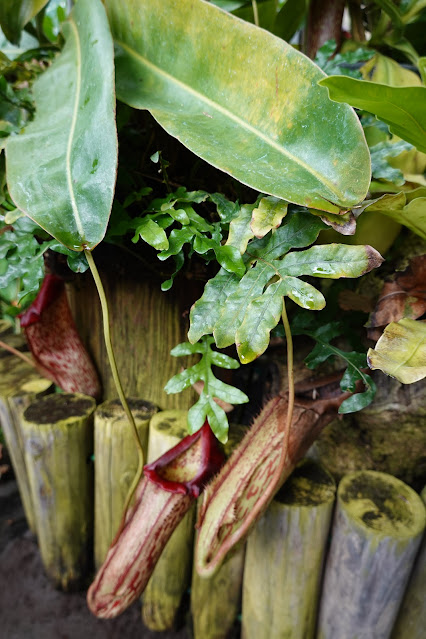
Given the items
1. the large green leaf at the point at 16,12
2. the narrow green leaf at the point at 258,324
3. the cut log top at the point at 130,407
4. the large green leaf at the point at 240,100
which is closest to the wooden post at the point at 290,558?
the cut log top at the point at 130,407

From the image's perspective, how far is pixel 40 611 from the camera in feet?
3.64

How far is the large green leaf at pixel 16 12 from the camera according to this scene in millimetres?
823

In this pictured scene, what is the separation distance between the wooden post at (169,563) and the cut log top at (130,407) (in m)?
0.03

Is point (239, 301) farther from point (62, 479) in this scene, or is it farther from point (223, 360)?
point (62, 479)

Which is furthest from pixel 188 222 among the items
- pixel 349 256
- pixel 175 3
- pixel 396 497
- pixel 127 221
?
pixel 396 497

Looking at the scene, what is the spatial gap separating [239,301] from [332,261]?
127mm

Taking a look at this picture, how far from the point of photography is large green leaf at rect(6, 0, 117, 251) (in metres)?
0.50

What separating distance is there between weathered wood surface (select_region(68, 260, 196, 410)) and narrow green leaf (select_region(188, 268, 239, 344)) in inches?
11.2

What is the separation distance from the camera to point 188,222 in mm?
602

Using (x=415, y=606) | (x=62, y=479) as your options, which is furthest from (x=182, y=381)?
(x=415, y=606)

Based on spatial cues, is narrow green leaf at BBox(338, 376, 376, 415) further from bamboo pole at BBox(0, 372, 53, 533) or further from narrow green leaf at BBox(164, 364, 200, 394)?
bamboo pole at BBox(0, 372, 53, 533)

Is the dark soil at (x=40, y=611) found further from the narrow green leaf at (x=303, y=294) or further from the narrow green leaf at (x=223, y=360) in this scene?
the narrow green leaf at (x=303, y=294)

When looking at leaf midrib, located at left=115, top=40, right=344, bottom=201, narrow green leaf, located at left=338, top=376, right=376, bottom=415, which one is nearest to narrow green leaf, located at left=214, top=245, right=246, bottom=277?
leaf midrib, located at left=115, top=40, right=344, bottom=201

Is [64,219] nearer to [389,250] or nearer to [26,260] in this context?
[26,260]
